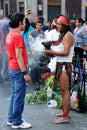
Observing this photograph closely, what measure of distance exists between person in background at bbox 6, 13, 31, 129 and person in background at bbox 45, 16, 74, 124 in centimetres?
55

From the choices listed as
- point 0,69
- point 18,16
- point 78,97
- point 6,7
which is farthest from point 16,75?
point 6,7

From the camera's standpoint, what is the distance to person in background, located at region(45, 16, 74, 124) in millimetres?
5902

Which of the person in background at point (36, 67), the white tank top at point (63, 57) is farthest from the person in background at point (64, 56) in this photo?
the person in background at point (36, 67)

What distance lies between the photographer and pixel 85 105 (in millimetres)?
6727

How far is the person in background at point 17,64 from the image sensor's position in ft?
18.3

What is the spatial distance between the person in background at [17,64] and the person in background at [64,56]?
55 cm

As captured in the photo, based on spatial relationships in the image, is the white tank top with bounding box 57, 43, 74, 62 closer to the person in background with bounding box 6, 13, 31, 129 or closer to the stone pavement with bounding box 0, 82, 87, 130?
the person in background with bounding box 6, 13, 31, 129

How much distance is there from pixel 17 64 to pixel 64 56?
0.75 meters

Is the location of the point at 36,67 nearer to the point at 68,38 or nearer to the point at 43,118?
the point at 43,118

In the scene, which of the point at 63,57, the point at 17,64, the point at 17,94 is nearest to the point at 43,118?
the point at 17,94

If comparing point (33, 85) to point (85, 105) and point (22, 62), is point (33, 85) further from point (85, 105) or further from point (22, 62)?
point (22, 62)

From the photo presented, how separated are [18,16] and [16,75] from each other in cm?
85

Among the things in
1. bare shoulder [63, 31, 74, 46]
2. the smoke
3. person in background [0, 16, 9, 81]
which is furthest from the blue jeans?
person in background [0, 16, 9, 81]

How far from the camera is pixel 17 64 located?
5.69 metres
